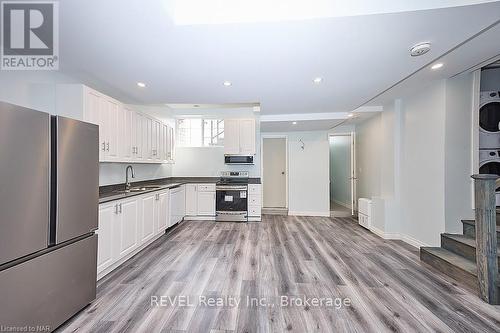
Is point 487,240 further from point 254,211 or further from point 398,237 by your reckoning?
point 254,211

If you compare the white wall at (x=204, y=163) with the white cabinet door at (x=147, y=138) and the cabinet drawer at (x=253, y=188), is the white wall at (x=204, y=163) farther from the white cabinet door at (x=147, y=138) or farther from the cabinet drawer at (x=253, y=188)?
the white cabinet door at (x=147, y=138)

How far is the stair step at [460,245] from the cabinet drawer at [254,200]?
3.34m

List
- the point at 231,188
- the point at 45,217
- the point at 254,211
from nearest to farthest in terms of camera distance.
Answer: the point at 45,217 → the point at 231,188 → the point at 254,211

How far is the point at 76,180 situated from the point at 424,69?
12.9 feet

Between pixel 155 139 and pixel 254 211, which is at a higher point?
pixel 155 139

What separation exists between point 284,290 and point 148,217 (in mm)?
2378

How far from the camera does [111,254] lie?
97.5 inches

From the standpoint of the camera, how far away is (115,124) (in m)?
2.96

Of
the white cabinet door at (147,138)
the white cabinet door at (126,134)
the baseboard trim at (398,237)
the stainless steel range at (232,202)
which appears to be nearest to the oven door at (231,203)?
the stainless steel range at (232,202)

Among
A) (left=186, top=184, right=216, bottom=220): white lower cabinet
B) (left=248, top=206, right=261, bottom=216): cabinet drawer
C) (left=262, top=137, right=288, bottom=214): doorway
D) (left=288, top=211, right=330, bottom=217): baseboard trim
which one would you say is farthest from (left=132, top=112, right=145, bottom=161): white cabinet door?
(left=288, top=211, right=330, bottom=217): baseboard trim

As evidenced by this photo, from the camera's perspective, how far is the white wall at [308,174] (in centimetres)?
559

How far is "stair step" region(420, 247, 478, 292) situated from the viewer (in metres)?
2.20

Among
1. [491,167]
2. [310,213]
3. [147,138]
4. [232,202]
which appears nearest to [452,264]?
[491,167]

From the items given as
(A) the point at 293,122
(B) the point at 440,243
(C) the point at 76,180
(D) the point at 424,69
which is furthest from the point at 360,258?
(C) the point at 76,180
